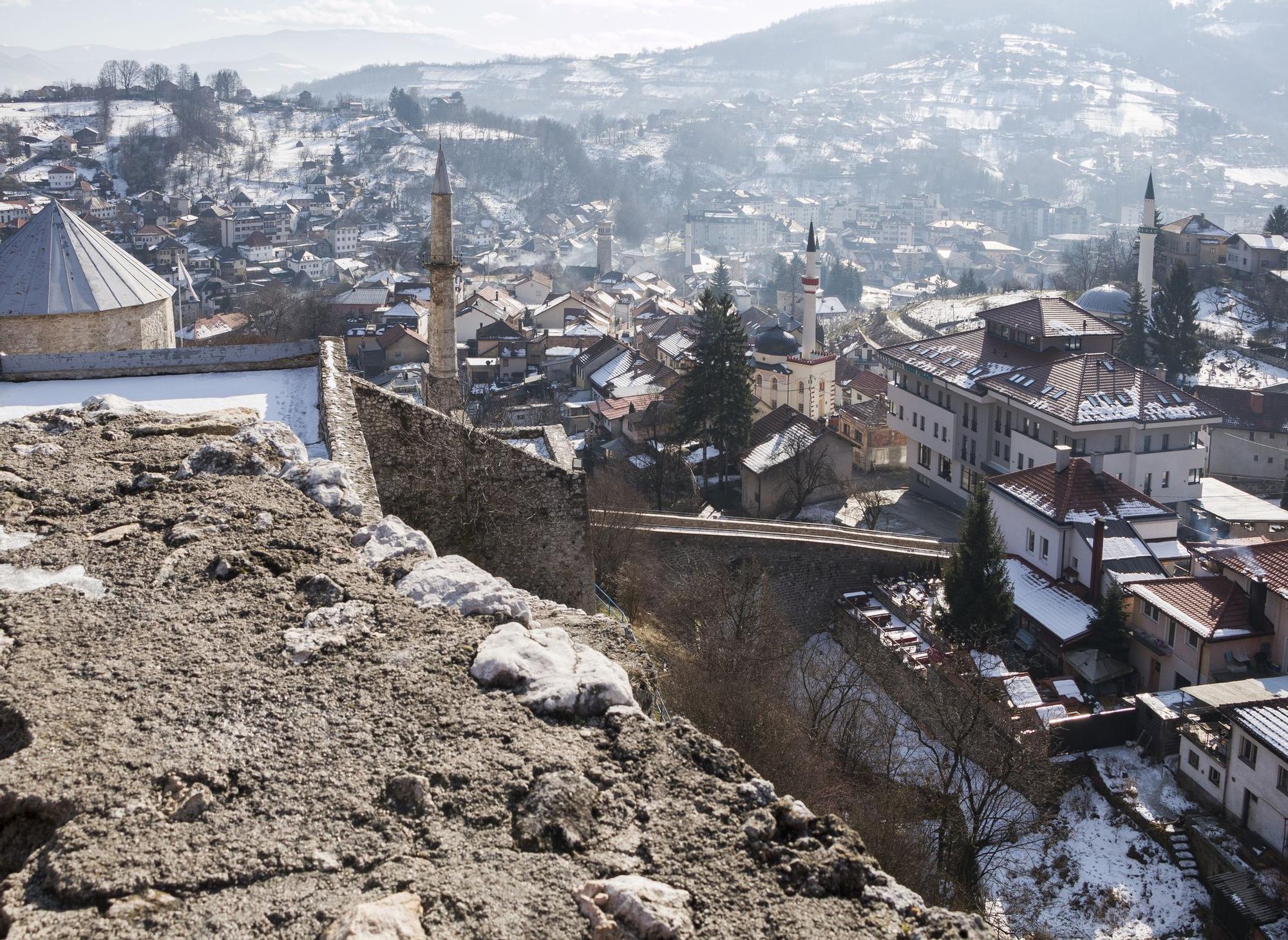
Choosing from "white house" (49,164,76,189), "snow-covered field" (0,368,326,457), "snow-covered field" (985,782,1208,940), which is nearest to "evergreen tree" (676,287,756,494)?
"snow-covered field" (985,782,1208,940)

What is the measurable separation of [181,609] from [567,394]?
31433 mm

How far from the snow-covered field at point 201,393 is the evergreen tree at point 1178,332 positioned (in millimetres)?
28228

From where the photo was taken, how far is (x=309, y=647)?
8.61ft

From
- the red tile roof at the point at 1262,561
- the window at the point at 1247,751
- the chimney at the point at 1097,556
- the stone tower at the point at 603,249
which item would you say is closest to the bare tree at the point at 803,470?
the chimney at the point at 1097,556

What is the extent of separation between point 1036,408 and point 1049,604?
18.1 ft

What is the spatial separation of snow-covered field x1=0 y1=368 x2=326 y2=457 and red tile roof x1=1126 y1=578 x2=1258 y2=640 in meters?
10.9

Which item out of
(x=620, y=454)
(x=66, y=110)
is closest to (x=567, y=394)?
(x=620, y=454)

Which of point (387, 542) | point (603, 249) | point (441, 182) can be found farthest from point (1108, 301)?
point (603, 249)

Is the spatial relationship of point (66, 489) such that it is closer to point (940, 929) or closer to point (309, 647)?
point (309, 647)

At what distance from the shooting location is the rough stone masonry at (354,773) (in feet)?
6.25

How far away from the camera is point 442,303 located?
52.4 ft

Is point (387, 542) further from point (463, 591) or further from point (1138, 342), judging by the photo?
point (1138, 342)

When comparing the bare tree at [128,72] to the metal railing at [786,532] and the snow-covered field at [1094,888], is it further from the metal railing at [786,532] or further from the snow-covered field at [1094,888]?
the snow-covered field at [1094,888]

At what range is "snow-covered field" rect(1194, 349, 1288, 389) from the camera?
1212 inches
